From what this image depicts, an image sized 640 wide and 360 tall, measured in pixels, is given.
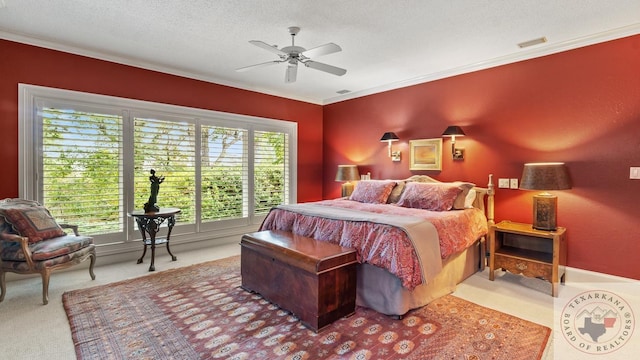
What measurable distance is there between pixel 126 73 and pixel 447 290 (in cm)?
468

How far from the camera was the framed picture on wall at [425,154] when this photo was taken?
460cm

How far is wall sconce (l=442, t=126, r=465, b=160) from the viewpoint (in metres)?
4.21

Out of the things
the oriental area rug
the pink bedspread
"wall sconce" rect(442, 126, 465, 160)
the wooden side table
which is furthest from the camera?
"wall sconce" rect(442, 126, 465, 160)

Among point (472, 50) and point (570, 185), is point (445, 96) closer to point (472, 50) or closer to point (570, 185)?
point (472, 50)

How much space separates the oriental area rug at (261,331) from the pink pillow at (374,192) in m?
1.67

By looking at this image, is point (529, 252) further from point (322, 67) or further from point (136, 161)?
point (136, 161)

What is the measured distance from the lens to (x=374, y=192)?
442cm

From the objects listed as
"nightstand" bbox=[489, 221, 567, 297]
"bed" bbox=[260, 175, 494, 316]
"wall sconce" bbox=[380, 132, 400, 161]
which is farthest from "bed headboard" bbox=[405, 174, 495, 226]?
"wall sconce" bbox=[380, 132, 400, 161]

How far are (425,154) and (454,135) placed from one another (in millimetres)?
611

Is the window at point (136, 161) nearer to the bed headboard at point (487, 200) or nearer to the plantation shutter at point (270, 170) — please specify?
the plantation shutter at point (270, 170)

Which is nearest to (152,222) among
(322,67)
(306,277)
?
(306,277)

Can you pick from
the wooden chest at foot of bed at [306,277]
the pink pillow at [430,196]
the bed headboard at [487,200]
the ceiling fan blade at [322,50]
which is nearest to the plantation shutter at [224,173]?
the wooden chest at foot of bed at [306,277]

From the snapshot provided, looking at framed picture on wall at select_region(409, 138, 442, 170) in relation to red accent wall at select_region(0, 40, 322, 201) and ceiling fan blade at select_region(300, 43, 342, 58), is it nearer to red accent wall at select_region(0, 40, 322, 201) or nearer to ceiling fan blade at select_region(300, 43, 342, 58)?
red accent wall at select_region(0, 40, 322, 201)

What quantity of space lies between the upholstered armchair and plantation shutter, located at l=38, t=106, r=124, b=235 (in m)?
0.38
